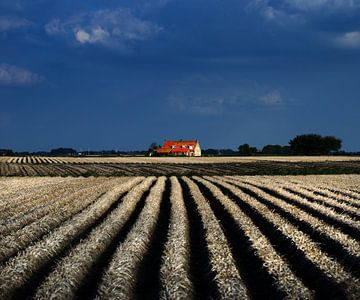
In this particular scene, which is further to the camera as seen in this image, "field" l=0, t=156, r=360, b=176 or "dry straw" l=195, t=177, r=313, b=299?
"field" l=0, t=156, r=360, b=176

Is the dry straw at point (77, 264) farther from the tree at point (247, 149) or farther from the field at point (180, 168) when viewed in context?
the tree at point (247, 149)

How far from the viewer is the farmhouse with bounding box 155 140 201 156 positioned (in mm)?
147375

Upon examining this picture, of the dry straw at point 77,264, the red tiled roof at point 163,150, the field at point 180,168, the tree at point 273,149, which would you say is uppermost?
the tree at point 273,149

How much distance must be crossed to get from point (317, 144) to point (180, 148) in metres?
40.6

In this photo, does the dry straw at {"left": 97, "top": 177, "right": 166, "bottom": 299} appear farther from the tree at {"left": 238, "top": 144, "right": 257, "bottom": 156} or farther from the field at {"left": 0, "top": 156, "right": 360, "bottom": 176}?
the tree at {"left": 238, "top": 144, "right": 257, "bottom": 156}

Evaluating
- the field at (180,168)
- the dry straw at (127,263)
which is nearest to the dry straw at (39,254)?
the dry straw at (127,263)

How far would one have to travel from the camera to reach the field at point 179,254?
9.23 meters

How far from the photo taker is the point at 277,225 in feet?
50.2

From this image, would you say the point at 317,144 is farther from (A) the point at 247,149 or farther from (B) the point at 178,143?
(B) the point at 178,143

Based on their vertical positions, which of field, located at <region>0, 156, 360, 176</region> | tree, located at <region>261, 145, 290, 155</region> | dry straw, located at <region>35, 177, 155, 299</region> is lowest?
dry straw, located at <region>35, 177, 155, 299</region>

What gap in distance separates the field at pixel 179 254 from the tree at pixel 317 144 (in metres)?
127

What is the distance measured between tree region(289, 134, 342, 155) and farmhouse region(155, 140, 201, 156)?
3062cm

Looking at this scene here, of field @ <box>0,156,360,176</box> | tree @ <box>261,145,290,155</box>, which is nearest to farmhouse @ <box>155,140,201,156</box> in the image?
tree @ <box>261,145,290,155</box>

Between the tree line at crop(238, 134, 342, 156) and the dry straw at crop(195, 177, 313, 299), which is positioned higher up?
the tree line at crop(238, 134, 342, 156)
